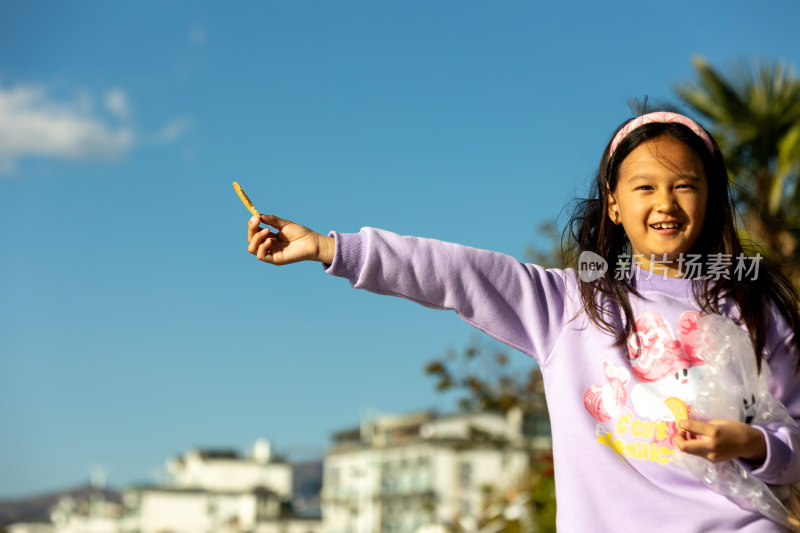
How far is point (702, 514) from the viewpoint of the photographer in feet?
6.89

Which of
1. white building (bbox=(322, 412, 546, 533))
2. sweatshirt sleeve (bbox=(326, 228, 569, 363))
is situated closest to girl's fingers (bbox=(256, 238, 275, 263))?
sweatshirt sleeve (bbox=(326, 228, 569, 363))

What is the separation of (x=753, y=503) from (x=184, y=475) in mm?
69284

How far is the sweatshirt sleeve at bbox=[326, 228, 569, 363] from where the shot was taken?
220 centimetres

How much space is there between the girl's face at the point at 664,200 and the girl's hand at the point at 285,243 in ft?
2.52

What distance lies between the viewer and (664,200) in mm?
2305

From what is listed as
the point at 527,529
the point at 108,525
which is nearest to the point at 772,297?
the point at 527,529

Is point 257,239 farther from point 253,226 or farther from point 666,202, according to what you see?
point 666,202

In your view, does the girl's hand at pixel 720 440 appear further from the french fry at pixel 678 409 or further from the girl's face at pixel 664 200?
the girl's face at pixel 664 200

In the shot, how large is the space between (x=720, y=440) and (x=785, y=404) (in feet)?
1.29

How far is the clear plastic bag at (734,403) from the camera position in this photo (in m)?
2.09

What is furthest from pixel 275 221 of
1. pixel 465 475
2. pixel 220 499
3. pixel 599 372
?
pixel 220 499

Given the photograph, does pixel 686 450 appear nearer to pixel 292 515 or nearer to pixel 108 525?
pixel 292 515

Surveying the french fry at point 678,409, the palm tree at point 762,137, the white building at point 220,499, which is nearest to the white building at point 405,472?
the white building at point 220,499

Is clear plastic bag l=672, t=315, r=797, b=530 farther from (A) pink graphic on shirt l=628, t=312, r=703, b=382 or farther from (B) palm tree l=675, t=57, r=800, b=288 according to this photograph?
(B) palm tree l=675, t=57, r=800, b=288
